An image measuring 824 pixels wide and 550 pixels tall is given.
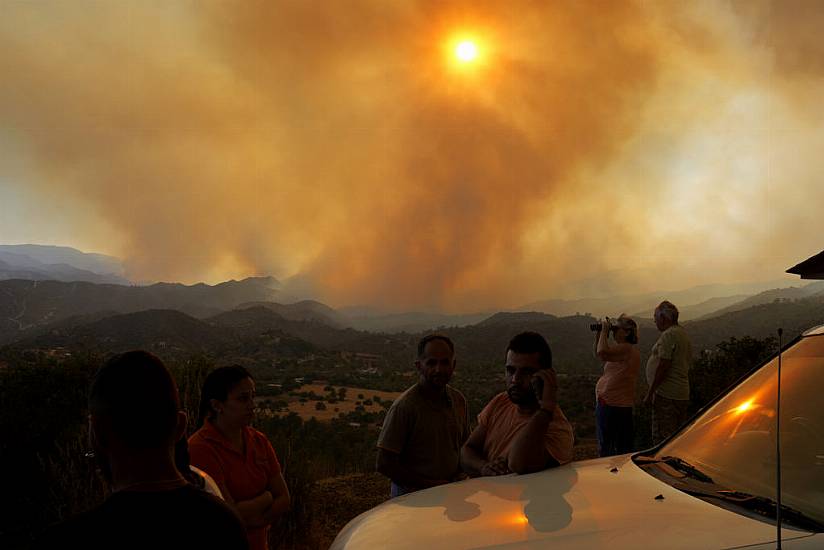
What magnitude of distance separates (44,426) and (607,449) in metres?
6.21

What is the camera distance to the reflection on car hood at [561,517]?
1929 mm

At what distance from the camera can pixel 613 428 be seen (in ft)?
22.2

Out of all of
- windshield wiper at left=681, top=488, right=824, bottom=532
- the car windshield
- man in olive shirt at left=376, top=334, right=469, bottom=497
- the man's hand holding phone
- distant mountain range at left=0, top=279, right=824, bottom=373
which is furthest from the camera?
distant mountain range at left=0, top=279, right=824, bottom=373

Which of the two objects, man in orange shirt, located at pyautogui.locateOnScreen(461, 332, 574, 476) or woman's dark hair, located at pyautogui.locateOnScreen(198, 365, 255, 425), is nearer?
man in orange shirt, located at pyautogui.locateOnScreen(461, 332, 574, 476)

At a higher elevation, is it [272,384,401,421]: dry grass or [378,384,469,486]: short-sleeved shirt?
[378,384,469,486]: short-sleeved shirt

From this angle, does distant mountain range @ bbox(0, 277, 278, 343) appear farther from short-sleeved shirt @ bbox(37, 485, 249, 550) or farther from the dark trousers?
short-sleeved shirt @ bbox(37, 485, 249, 550)

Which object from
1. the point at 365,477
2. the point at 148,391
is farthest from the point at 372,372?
the point at 148,391

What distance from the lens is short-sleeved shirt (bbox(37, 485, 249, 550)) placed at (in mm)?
1416

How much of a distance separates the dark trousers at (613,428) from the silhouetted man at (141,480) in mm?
5792

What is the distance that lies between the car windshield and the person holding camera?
12.4 feet

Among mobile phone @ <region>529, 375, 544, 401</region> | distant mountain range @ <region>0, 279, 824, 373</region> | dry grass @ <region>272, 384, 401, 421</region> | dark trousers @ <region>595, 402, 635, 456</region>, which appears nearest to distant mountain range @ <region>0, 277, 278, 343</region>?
distant mountain range @ <region>0, 279, 824, 373</region>

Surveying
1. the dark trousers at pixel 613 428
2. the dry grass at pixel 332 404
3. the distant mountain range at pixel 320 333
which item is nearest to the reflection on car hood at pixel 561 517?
the dark trousers at pixel 613 428

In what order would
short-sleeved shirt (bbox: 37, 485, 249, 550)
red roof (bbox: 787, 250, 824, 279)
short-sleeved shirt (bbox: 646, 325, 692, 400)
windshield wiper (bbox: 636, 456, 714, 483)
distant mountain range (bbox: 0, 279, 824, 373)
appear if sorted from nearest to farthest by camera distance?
short-sleeved shirt (bbox: 37, 485, 249, 550), windshield wiper (bbox: 636, 456, 714, 483), red roof (bbox: 787, 250, 824, 279), short-sleeved shirt (bbox: 646, 325, 692, 400), distant mountain range (bbox: 0, 279, 824, 373)

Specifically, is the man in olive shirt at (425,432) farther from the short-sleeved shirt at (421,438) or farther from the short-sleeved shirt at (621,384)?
the short-sleeved shirt at (621,384)
